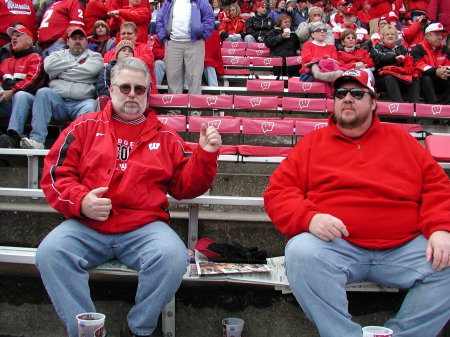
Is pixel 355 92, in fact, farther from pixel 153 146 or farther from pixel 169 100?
pixel 169 100

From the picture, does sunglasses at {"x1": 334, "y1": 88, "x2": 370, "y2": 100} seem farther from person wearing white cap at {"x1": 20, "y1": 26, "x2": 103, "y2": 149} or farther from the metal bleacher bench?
person wearing white cap at {"x1": 20, "y1": 26, "x2": 103, "y2": 149}

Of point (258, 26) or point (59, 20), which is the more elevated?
point (258, 26)

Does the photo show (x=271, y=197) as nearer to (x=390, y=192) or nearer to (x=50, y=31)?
(x=390, y=192)

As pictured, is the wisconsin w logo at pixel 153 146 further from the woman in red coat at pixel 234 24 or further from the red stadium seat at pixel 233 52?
the woman in red coat at pixel 234 24

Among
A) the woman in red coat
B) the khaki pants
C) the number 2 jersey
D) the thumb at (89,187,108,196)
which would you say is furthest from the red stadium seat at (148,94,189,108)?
the woman in red coat

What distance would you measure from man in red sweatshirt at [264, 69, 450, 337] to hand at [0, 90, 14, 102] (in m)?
3.04

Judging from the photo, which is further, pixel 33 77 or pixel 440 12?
pixel 440 12

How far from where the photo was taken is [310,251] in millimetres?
1982

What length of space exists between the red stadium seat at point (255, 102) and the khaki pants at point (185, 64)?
0.85 m

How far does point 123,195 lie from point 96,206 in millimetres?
172

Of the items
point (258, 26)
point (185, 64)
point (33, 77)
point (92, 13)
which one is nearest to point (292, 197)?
point (33, 77)

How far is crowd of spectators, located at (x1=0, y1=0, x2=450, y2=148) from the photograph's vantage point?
4316 mm

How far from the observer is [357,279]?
2.12 meters

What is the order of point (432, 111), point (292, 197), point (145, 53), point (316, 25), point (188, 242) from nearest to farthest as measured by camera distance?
1. point (292, 197)
2. point (188, 242)
3. point (432, 111)
4. point (145, 53)
5. point (316, 25)
